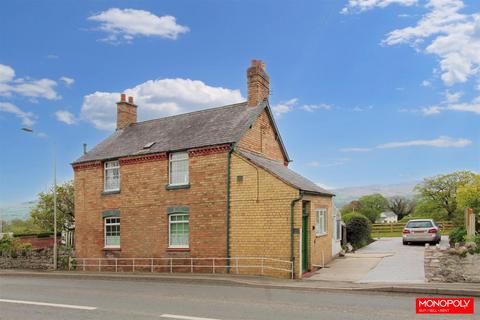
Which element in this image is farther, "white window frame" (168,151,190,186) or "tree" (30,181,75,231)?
"tree" (30,181,75,231)

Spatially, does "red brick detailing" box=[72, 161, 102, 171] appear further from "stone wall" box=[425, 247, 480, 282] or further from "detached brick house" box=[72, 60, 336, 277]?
"stone wall" box=[425, 247, 480, 282]

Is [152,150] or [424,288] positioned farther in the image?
[152,150]

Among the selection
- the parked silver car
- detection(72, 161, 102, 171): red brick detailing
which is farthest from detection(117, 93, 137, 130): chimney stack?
the parked silver car

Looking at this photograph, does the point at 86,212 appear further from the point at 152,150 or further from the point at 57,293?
the point at 57,293

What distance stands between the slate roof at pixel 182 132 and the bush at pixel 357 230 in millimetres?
10777

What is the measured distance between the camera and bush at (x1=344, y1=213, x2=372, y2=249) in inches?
1058

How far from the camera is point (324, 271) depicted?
17.4 m

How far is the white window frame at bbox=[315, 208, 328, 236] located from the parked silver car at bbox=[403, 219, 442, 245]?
7958 millimetres

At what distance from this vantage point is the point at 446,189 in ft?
203

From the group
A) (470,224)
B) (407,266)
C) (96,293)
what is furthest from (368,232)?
(96,293)

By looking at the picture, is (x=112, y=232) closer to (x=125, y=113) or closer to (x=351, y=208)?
(x=125, y=113)

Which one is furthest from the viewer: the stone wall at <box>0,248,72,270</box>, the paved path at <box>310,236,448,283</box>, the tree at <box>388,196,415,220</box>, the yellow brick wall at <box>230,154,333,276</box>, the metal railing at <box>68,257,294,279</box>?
the tree at <box>388,196,415,220</box>

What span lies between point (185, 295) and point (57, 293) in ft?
14.1

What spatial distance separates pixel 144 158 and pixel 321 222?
356 inches
